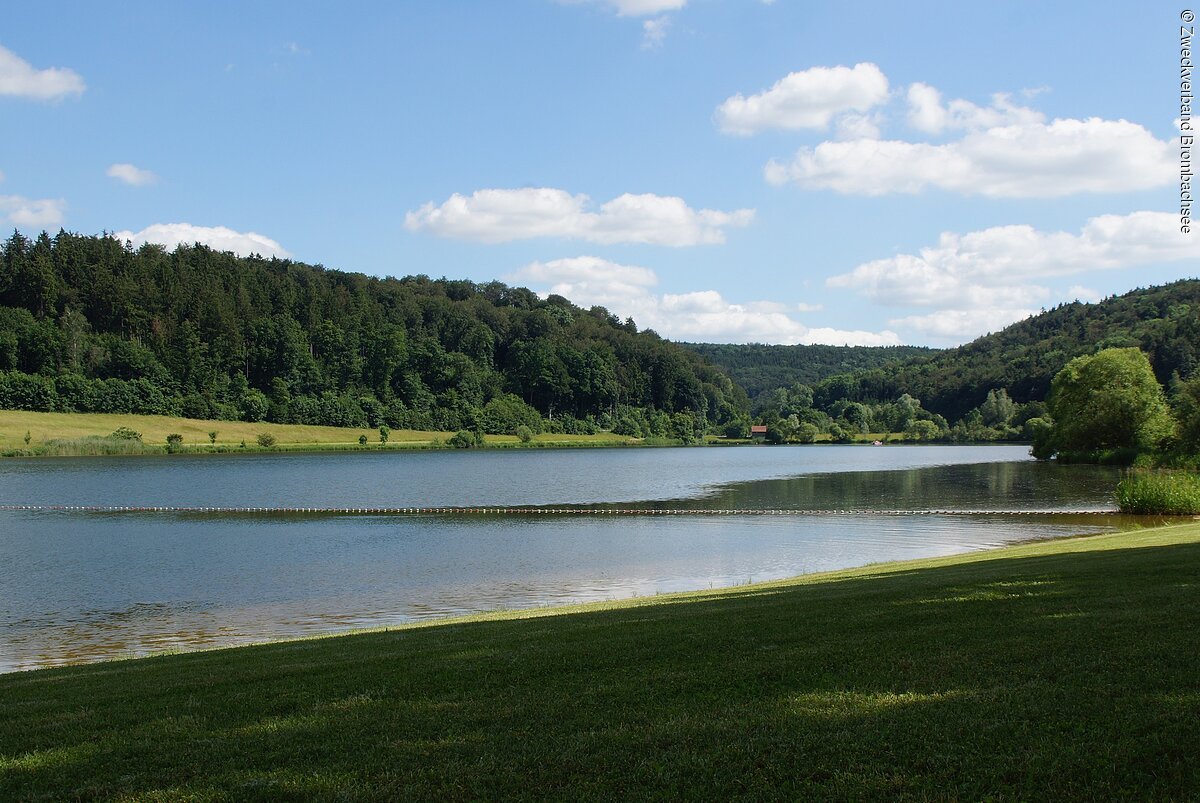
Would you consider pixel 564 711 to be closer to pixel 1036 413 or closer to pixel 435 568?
pixel 435 568

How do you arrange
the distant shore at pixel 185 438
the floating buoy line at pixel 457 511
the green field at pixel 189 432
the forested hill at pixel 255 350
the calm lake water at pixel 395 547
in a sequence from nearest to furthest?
the calm lake water at pixel 395 547
the floating buoy line at pixel 457 511
the distant shore at pixel 185 438
the green field at pixel 189 432
the forested hill at pixel 255 350

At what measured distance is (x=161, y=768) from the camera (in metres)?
6.87

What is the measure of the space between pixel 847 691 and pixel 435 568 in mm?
24058

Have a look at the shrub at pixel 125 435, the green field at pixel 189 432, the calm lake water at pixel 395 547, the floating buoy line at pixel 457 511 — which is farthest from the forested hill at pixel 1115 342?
the shrub at pixel 125 435

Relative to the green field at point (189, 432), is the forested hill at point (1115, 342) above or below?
above

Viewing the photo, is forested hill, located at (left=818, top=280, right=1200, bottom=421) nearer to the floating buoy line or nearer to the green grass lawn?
the floating buoy line

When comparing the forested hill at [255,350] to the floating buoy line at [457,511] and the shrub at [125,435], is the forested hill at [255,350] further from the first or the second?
the floating buoy line at [457,511]

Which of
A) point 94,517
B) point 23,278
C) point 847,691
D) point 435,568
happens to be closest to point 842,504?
point 435,568

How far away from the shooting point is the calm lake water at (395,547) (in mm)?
22641

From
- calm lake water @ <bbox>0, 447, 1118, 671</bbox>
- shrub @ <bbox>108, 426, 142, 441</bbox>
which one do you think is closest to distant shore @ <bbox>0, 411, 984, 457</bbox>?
shrub @ <bbox>108, 426, 142, 441</bbox>

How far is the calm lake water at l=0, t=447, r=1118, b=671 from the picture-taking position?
22641 mm

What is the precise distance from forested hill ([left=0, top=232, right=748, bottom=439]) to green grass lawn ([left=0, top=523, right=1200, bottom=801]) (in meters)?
→ 129

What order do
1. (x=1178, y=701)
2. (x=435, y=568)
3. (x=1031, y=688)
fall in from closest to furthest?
(x=1178, y=701)
(x=1031, y=688)
(x=435, y=568)

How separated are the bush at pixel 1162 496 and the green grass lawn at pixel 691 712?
29534mm
